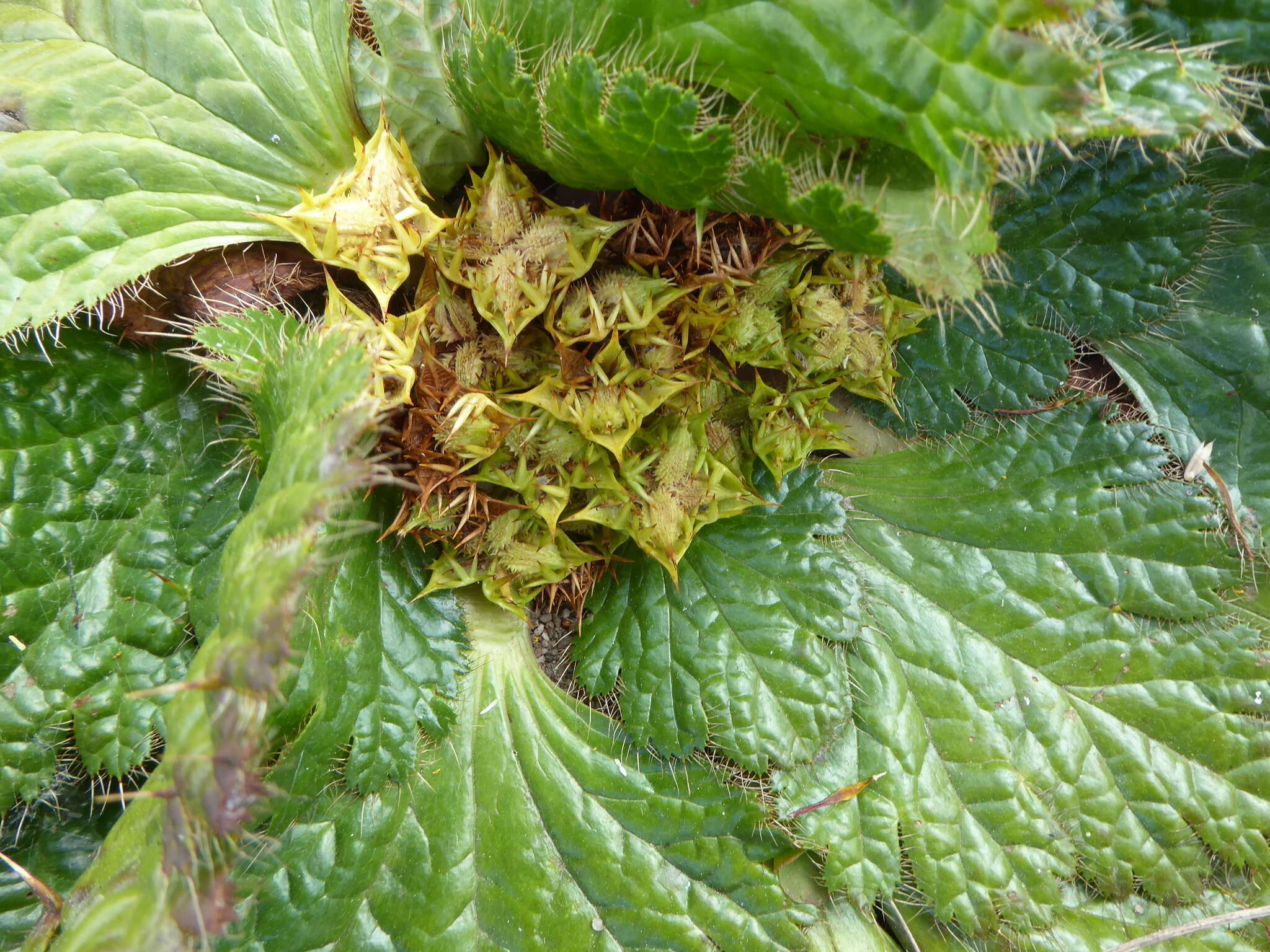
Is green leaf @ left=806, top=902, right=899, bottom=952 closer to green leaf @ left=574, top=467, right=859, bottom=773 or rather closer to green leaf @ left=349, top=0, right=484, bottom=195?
green leaf @ left=574, top=467, right=859, bottom=773

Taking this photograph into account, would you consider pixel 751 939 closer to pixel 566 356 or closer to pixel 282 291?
pixel 566 356

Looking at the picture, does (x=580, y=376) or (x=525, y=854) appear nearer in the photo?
(x=580, y=376)

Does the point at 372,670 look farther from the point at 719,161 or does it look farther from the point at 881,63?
the point at 881,63

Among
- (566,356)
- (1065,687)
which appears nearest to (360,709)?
(566,356)

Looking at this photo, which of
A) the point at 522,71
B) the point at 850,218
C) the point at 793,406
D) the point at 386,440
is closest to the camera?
the point at 850,218

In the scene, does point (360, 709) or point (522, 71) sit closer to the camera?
point (522, 71)

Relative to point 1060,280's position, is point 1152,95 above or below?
above

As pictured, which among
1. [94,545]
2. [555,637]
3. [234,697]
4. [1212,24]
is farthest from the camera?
[555,637]

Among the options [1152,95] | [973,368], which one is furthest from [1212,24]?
[973,368]
